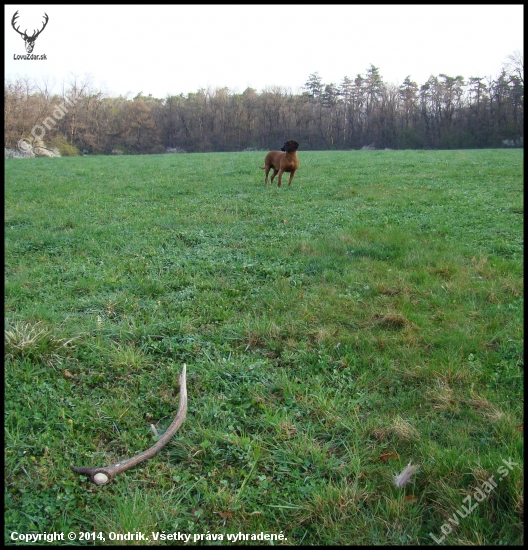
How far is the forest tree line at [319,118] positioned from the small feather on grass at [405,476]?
59.1 metres

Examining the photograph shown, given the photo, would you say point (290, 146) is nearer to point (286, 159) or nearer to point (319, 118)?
point (286, 159)

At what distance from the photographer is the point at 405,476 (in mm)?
2236

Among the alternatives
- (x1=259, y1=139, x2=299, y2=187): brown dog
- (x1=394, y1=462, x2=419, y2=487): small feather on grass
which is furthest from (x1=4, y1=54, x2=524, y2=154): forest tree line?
(x1=394, y1=462, x2=419, y2=487): small feather on grass

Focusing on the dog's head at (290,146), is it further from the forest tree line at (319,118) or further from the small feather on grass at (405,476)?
the forest tree line at (319,118)

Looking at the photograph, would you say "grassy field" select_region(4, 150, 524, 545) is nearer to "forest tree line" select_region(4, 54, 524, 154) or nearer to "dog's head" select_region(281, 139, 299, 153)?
"dog's head" select_region(281, 139, 299, 153)

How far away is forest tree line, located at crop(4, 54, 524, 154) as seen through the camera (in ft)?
185

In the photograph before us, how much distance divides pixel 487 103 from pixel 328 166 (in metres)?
54.3

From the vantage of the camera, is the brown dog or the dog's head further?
the brown dog

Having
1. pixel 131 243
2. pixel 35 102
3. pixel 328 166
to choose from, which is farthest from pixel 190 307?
pixel 35 102

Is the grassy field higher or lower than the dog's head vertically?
lower

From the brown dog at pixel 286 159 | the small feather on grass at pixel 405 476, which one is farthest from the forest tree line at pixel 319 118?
the small feather on grass at pixel 405 476

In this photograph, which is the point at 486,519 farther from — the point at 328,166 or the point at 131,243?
the point at 328,166

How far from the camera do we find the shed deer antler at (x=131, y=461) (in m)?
2.25

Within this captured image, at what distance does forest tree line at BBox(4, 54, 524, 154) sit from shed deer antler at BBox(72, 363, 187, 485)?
2289 inches
